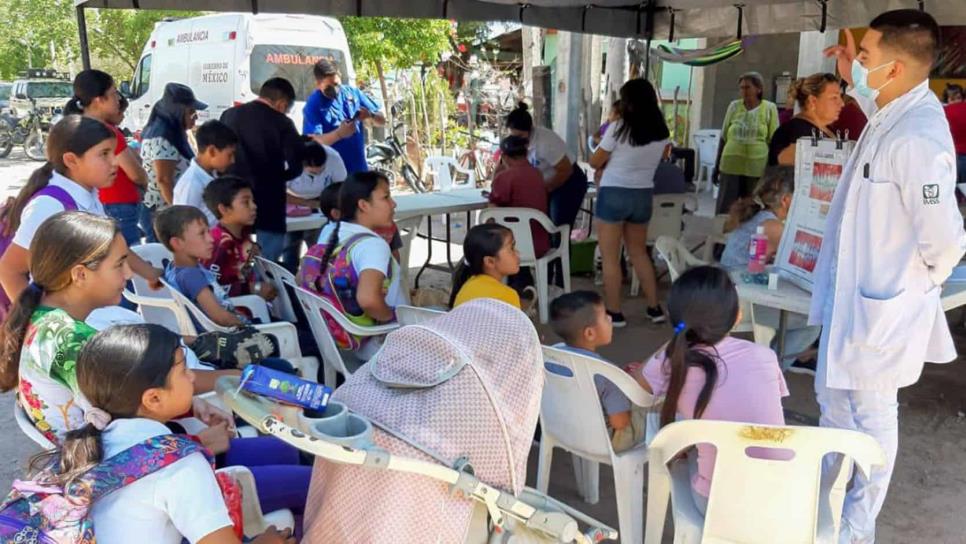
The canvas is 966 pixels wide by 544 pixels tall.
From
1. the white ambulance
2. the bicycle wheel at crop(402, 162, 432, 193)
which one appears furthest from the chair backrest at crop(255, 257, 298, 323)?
the bicycle wheel at crop(402, 162, 432, 193)

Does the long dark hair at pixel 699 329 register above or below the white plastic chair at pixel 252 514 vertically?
above

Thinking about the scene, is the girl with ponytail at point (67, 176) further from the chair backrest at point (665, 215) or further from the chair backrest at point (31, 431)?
the chair backrest at point (665, 215)

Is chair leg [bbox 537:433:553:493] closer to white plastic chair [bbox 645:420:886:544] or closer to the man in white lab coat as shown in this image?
white plastic chair [bbox 645:420:886:544]

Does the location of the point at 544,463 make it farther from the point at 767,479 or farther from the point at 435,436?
the point at 435,436

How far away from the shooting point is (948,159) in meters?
1.98

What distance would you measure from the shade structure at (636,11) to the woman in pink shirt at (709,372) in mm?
3450

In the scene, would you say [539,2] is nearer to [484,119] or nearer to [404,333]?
[404,333]

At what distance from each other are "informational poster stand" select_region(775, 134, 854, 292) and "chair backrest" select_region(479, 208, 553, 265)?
2064mm

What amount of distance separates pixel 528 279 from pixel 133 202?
2491mm

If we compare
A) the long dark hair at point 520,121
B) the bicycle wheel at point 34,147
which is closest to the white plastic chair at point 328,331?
the long dark hair at point 520,121

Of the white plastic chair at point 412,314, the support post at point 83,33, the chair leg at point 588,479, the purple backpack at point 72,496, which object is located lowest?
the chair leg at point 588,479

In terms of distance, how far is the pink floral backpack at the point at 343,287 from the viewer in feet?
9.48

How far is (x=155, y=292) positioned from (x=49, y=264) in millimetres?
1470

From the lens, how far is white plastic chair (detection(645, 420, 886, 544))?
1700mm
